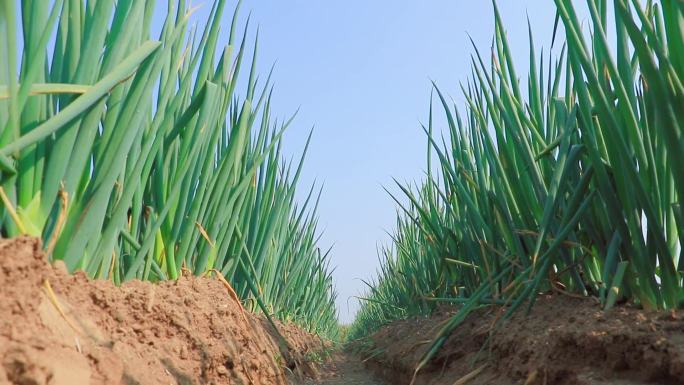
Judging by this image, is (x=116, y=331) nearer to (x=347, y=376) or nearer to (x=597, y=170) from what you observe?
(x=597, y=170)

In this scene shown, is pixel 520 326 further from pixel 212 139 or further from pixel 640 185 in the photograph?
pixel 212 139

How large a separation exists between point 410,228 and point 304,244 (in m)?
0.73

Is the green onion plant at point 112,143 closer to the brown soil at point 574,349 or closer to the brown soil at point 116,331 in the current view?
the brown soil at point 116,331

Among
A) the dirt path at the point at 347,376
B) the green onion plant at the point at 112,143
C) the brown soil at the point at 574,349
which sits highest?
the green onion plant at the point at 112,143

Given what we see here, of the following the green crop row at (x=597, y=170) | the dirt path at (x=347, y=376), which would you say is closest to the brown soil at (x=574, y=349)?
the green crop row at (x=597, y=170)

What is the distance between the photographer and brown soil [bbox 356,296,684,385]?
855 mm

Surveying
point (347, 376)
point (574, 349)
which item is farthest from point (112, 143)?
point (347, 376)

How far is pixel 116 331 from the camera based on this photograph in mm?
1010

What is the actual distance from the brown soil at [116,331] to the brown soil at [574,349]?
0.55 m

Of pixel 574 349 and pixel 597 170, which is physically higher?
pixel 597 170

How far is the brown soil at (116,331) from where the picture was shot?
2.26 feet

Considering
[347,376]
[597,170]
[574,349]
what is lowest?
[347,376]

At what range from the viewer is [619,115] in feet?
3.69

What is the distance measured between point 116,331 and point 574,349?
0.76 m
